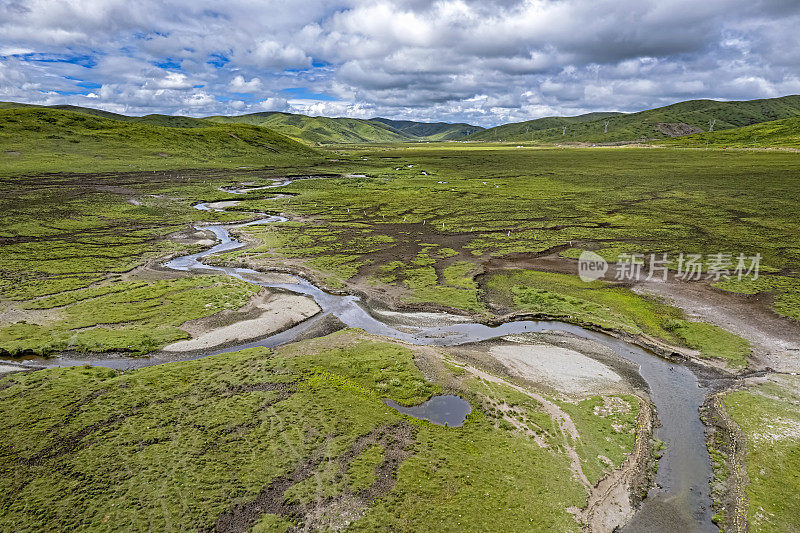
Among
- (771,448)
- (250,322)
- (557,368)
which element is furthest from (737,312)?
→ (250,322)

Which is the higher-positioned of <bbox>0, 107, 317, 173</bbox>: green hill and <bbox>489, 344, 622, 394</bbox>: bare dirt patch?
<bbox>0, 107, 317, 173</bbox>: green hill

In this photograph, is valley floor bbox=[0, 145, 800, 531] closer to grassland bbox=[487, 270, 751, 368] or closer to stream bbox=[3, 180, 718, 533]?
grassland bbox=[487, 270, 751, 368]

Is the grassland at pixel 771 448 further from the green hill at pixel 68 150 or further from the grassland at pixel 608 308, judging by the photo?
the green hill at pixel 68 150

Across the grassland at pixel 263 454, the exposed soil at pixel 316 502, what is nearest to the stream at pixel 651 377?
the grassland at pixel 263 454

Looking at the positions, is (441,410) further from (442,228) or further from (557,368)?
(442,228)

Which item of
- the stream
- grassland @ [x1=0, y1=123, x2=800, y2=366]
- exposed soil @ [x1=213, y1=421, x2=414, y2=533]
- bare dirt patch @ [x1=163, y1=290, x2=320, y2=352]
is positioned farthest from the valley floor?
grassland @ [x1=0, y1=123, x2=800, y2=366]
